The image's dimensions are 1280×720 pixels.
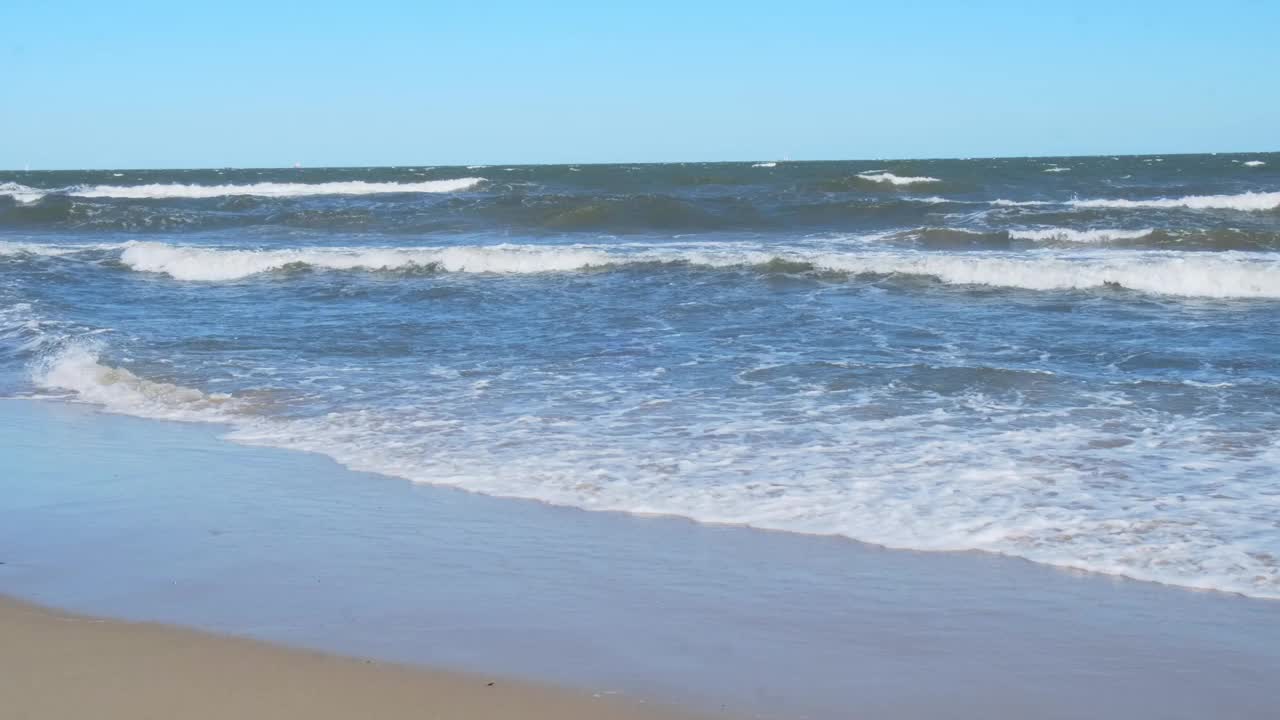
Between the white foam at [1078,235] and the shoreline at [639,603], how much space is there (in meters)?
15.8

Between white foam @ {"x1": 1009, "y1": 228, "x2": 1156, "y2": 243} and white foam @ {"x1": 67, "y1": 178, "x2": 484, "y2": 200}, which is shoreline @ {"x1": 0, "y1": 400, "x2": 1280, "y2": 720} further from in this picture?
white foam @ {"x1": 67, "y1": 178, "x2": 484, "y2": 200}

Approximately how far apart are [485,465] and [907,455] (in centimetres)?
213

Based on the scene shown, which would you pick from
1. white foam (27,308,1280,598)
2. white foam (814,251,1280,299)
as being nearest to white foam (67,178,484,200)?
white foam (814,251,1280,299)

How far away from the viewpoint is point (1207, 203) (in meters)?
26.4

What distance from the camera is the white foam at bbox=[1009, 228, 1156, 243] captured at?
61.4ft

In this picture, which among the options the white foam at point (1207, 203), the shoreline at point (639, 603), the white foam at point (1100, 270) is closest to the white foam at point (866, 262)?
the white foam at point (1100, 270)

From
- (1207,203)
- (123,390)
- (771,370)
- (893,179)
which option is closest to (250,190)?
(893,179)

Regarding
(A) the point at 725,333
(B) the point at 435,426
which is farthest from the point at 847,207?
(B) the point at 435,426

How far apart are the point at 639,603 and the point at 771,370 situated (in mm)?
4676

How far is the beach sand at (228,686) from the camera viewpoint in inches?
118

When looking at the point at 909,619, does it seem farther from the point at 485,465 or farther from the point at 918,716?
the point at 485,465

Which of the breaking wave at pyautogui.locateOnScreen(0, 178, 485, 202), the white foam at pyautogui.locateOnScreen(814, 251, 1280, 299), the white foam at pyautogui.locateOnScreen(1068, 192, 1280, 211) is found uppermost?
the breaking wave at pyautogui.locateOnScreen(0, 178, 485, 202)

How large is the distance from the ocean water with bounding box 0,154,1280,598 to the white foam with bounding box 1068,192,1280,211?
4777mm

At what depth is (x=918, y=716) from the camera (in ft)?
9.83
